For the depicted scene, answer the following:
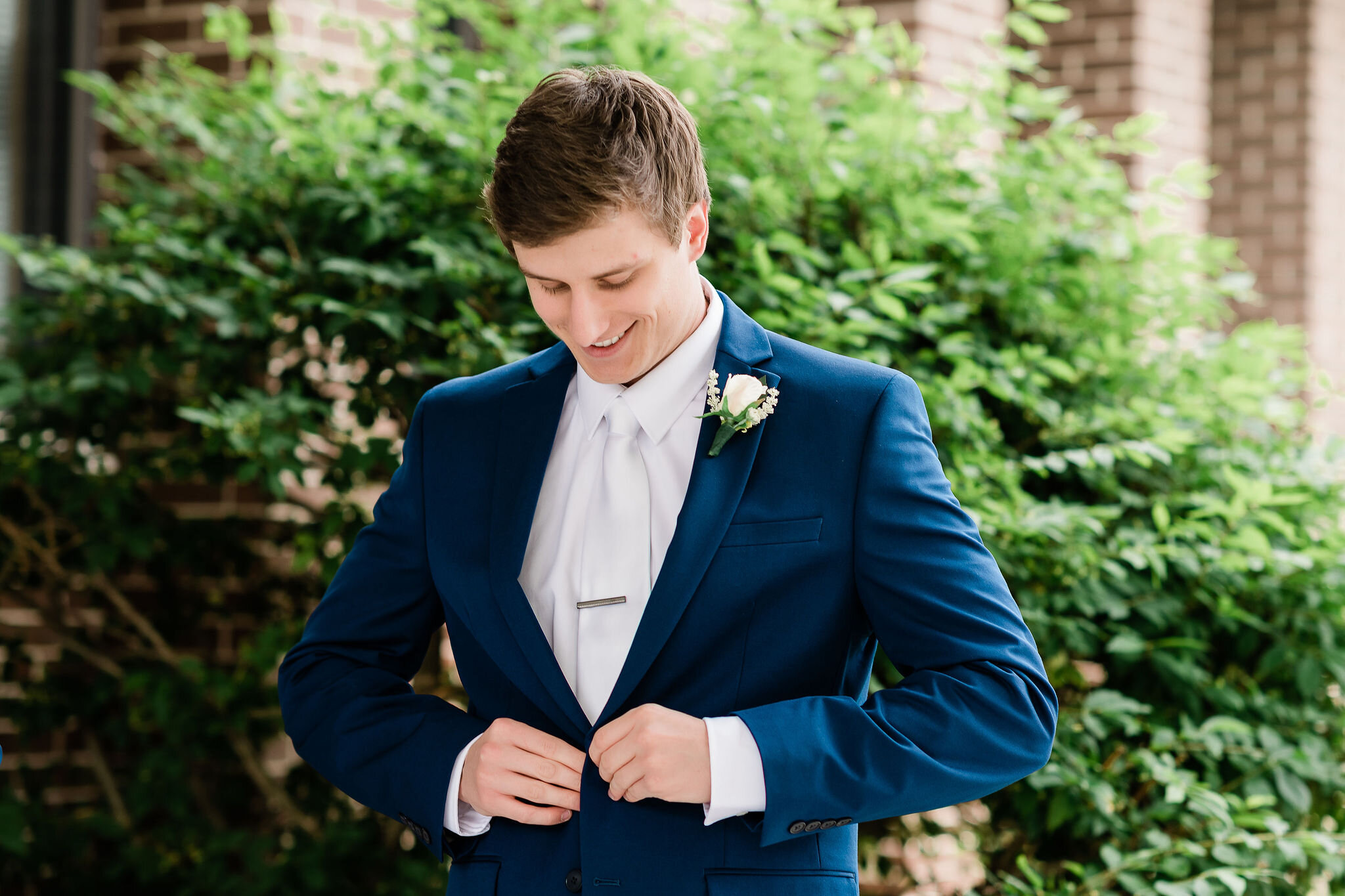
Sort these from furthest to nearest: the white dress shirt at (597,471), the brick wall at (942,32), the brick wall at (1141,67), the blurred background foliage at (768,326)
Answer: the brick wall at (1141,67) < the brick wall at (942,32) < the blurred background foliage at (768,326) < the white dress shirt at (597,471)

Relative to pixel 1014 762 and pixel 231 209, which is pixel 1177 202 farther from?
pixel 231 209

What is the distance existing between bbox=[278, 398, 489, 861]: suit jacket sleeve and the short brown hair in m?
0.49

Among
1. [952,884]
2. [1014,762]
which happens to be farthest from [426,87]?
[952,884]

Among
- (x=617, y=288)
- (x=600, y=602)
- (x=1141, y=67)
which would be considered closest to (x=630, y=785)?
(x=600, y=602)

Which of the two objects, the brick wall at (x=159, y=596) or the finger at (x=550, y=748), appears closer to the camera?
the finger at (x=550, y=748)

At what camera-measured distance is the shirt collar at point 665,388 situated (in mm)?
1747

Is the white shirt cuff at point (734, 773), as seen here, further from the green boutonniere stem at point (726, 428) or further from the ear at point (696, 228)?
the ear at point (696, 228)

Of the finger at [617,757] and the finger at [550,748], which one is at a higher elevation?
the finger at [617,757]

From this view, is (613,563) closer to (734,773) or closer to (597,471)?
(597,471)

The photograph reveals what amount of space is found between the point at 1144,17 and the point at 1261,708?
10.8ft

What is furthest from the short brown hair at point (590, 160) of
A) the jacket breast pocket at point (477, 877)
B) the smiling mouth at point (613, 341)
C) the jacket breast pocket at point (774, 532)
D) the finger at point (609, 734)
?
the jacket breast pocket at point (477, 877)

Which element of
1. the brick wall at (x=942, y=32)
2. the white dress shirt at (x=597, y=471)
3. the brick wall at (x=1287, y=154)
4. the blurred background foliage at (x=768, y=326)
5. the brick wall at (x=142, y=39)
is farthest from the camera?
the brick wall at (x=1287, y=154)

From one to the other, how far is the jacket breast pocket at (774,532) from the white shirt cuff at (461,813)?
43 centimetres

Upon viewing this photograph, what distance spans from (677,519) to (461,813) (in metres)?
0.50
